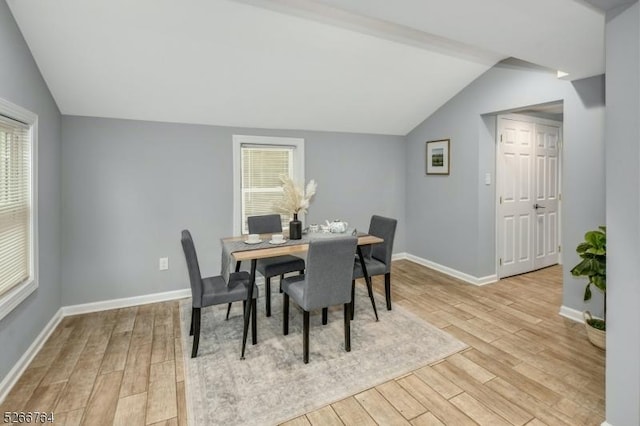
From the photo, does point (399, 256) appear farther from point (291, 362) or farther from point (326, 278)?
point (291, 362)

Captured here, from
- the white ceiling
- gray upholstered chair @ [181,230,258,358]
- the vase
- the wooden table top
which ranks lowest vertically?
gray upholstered chair @ [181,230,258,358]

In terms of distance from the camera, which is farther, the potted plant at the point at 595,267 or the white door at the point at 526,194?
the white door at the point at 526,194

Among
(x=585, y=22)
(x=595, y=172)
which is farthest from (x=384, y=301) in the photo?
(x=585, y=22)

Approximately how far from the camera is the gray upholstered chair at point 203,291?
237 cm

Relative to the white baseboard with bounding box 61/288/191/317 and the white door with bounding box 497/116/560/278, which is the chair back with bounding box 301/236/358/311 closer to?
the white baseboard with bounding box 61/288/191/317

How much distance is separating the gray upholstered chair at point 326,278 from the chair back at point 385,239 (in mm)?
860

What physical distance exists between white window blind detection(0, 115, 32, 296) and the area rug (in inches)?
49.9

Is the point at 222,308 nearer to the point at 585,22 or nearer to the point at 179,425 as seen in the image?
the point at 179,425

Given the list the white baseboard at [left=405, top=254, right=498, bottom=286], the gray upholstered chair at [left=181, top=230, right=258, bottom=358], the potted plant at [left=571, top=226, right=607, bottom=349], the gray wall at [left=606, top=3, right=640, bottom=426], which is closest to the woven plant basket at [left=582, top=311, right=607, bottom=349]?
the potted plant at [left=571, top=226, right=607, bottom=349]

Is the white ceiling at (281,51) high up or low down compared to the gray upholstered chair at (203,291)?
up

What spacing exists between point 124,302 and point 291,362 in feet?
6.93

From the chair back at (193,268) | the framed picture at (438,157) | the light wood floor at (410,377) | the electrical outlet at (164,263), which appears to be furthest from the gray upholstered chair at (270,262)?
the framed picture at (438,157)

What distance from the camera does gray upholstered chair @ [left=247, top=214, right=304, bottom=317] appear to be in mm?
3158

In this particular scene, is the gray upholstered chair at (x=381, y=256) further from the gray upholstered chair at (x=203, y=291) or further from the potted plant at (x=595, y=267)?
the potted plant at (x=595, y=267)
